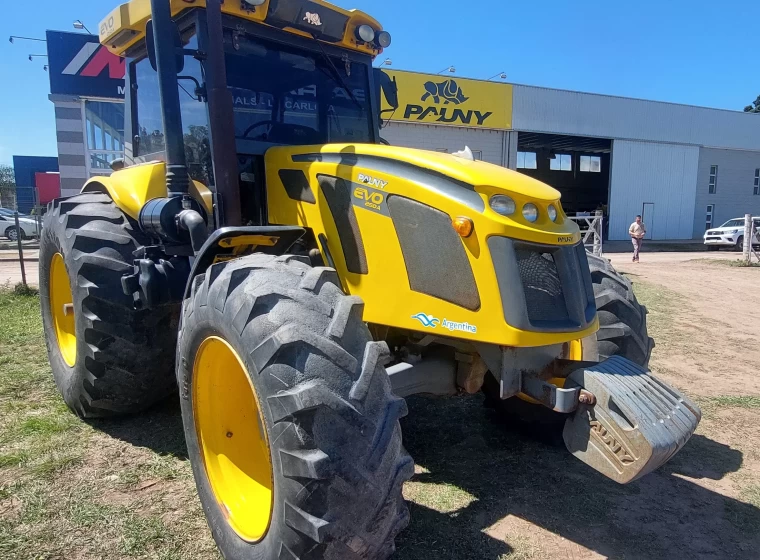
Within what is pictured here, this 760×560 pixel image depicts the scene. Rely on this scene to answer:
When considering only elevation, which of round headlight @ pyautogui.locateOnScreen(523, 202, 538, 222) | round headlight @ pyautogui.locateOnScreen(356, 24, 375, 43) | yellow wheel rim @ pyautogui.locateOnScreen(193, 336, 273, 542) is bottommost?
yellow wheel rim @ pyautogui.locateOnScreen(193, 336, 273, 542)

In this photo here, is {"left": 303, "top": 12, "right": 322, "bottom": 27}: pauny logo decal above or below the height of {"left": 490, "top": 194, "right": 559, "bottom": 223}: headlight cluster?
above

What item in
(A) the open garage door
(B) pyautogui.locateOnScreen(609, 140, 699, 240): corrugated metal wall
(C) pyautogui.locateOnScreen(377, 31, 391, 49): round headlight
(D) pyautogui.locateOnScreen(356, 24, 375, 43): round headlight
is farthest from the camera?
(A) the open garage door

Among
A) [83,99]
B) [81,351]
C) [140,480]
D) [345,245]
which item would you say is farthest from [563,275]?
[83,99]

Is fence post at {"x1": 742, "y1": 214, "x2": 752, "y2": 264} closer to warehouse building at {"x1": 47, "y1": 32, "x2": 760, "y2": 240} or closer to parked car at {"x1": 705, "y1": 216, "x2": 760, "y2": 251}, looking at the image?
parked car at {"x1": 705, "y1": 216, "x2": 760, "y2": 251}

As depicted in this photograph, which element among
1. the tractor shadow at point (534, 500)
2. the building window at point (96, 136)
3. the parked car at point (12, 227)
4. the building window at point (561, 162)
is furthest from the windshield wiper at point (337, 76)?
the building window at point (561, 162)

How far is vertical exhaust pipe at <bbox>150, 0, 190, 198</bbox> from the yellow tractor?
0.03 ft

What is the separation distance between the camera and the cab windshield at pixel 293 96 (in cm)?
359

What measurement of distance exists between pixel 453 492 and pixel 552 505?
0.54 metres

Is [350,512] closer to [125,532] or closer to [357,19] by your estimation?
[125,532]

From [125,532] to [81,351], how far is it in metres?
1.46

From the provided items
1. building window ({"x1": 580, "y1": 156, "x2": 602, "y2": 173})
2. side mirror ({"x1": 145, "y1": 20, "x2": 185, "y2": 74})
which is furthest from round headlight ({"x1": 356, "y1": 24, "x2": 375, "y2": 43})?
→ building window ({"x1": 580, "y1": 156, "x2": 602, "y2": 173})

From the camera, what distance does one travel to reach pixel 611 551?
114 inches

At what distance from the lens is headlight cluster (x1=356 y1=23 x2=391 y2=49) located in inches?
150

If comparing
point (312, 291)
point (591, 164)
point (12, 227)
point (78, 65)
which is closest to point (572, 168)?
point (591, 164)
